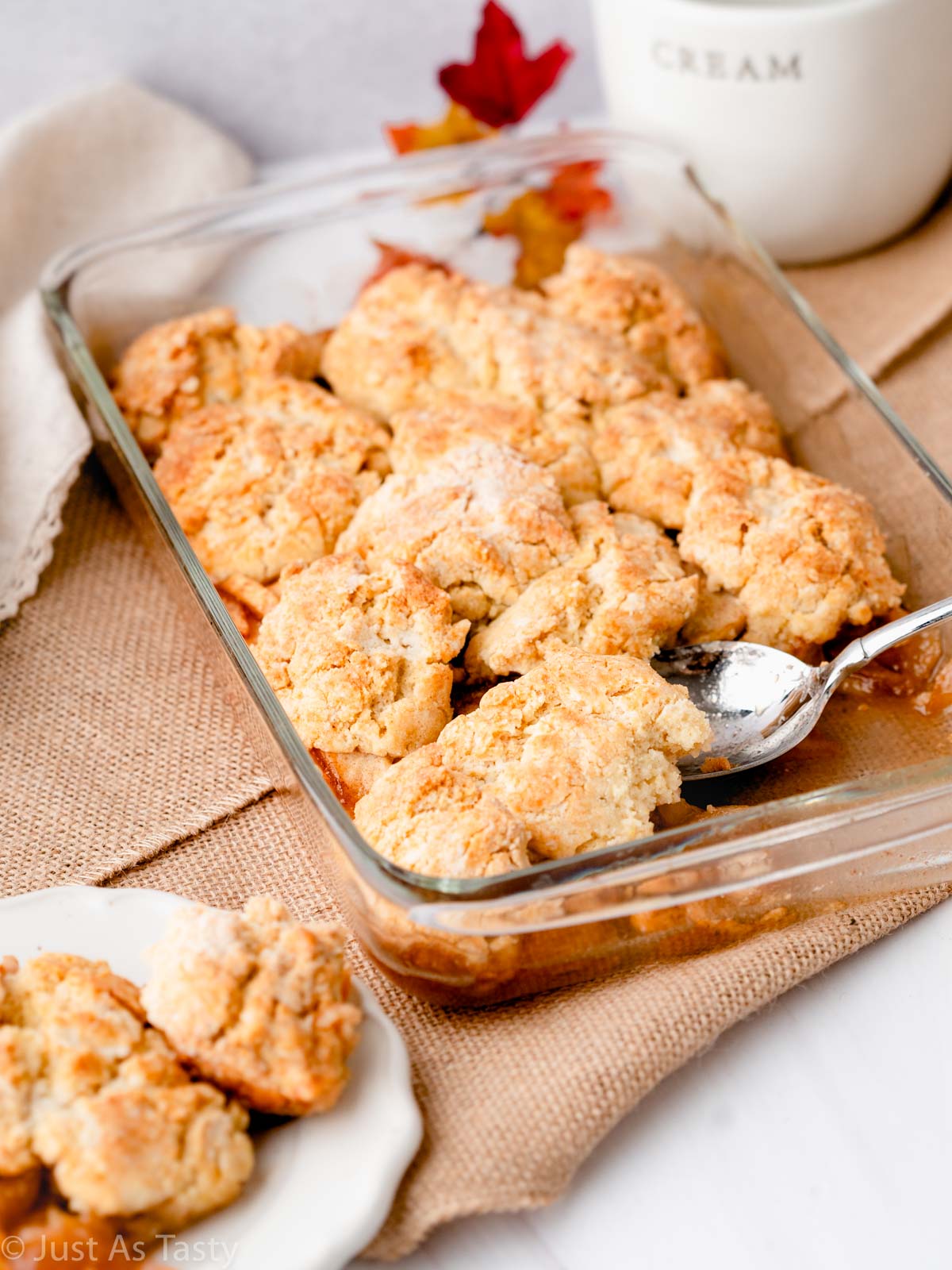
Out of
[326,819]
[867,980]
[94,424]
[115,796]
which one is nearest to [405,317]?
[94,424]

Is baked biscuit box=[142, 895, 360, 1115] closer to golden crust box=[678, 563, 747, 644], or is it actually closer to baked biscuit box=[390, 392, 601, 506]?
golden crust box=[678, 563, 747, 644]

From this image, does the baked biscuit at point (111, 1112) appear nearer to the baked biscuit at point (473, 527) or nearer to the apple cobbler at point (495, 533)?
the apple cobbler at point (495, 533)

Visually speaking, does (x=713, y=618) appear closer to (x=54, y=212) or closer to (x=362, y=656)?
(x=362, y=656)

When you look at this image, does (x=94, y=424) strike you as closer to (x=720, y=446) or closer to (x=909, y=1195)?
(x=720, y=446)

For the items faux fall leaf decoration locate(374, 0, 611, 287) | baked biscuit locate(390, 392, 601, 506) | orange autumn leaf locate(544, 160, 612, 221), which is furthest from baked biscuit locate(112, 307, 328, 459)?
orange autumn leaf locate(544, 160, 612, 221)

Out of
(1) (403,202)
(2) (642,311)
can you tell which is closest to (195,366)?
(1) (403,202)
